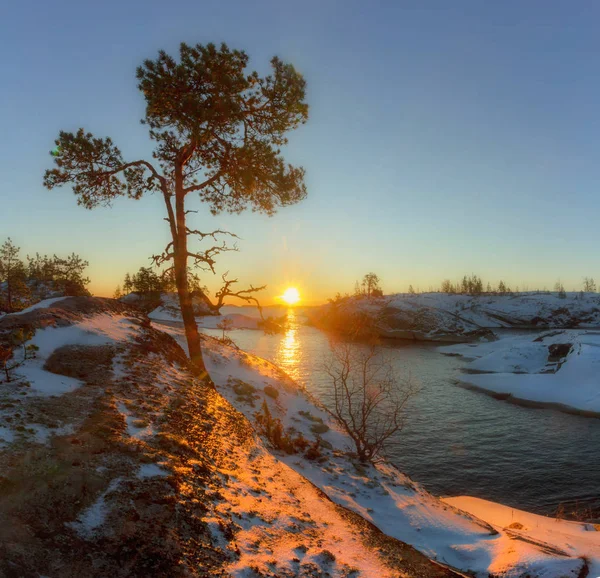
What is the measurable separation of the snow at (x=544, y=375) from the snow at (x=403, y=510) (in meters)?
21.7

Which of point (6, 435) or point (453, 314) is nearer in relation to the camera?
point (6, 435)

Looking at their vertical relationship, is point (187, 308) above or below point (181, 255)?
below

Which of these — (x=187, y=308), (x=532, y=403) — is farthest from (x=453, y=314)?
(x=187, y=308)

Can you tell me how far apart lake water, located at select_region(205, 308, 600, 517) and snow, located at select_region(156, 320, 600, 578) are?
4.99 meters

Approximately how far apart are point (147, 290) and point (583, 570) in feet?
118

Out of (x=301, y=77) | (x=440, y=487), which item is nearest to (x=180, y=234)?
(x=301, y=77)

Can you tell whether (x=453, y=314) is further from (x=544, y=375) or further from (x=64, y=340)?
(x=64, y=340)

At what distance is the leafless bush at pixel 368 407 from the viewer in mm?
15328

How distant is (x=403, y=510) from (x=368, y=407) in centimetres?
524

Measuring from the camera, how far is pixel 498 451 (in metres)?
21.6

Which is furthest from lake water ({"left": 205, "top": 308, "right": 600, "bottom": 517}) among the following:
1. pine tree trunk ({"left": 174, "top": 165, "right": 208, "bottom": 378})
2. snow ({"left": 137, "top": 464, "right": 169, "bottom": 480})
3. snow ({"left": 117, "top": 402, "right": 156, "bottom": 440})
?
snow ({"left": 137, "top": 464, "right": 169, "bottom": 480})

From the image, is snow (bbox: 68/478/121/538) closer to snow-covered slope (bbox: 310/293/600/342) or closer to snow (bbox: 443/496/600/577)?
snow (bbox: 443/496/600/577)

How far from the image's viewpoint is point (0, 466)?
16.4 ft

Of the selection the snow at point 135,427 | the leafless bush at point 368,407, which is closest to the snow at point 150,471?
the snow at point 135,427
